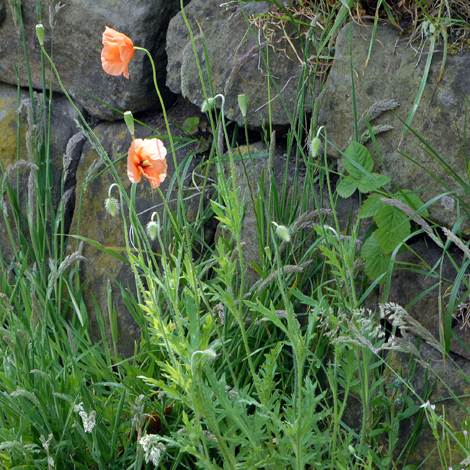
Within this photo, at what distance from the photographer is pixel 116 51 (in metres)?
1.21

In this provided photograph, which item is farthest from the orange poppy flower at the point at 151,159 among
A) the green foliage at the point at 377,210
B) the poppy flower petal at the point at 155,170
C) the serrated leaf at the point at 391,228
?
the serrated leaf at the point at 391,228

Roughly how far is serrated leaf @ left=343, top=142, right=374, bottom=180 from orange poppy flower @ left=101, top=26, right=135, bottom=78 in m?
0.67

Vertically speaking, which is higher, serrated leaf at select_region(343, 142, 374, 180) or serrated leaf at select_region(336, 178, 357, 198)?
serrated leaf at select_region(343, 142, 374, 180)

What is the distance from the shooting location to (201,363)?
1.03m

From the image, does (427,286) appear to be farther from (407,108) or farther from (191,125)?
(191,125)

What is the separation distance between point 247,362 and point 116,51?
0.93 m

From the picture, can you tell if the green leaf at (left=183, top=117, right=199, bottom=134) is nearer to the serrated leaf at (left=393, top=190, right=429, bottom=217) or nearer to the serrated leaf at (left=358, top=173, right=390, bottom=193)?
the serrated leaf at (left=358, top=173, right=390, bottom=193)

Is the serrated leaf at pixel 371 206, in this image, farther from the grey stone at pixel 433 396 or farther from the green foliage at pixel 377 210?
the grey stone at pixel 433 396

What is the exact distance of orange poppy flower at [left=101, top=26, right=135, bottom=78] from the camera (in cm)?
117

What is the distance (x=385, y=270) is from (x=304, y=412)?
1.68 feet

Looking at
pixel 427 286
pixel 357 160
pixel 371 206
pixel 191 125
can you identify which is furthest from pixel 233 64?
pixel 427 286

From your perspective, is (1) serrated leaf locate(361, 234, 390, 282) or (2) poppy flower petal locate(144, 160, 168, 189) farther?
(1) serrated leaf locate(361, 234, 390, 282)

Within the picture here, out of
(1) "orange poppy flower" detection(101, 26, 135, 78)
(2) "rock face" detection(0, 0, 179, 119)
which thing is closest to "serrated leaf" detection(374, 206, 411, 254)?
(1) "orange poppy flower" detection(101, 26, 135, 78)

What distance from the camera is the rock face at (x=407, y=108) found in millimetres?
1458
